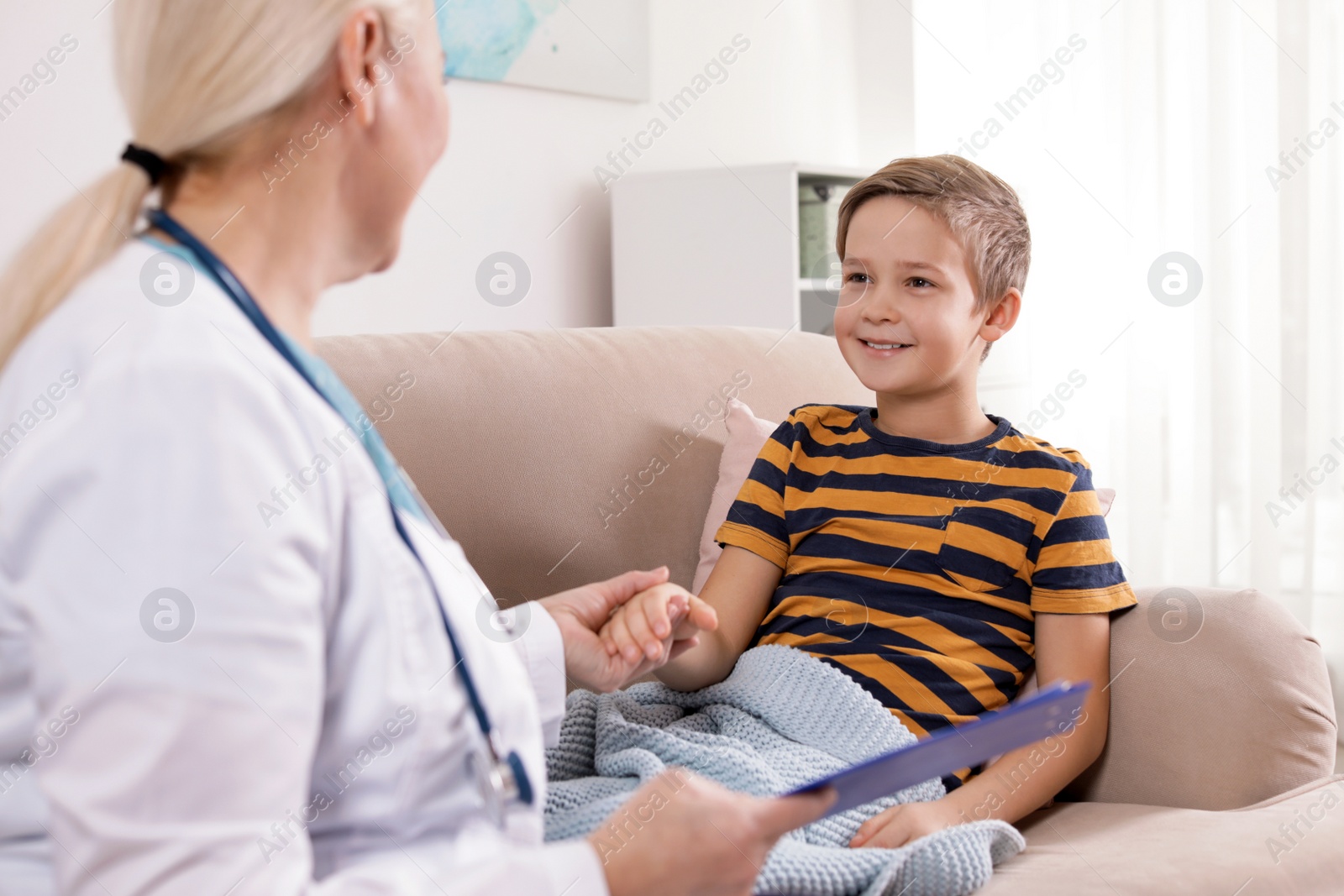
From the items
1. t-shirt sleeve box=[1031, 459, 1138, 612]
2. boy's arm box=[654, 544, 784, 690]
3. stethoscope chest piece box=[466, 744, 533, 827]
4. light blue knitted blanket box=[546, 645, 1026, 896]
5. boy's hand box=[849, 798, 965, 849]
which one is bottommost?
boy's hand box=[849, 798, 965, 849]

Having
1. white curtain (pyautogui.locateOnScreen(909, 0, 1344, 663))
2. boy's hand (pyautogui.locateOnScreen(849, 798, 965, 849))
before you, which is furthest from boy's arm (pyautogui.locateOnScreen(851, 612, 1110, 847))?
white curtain (pyautogui.locateOnScreen(909, 0, 1344, 663))

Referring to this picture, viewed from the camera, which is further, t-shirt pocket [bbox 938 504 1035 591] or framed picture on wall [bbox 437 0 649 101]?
framed picture on wall [bbox 437 0 649 101]

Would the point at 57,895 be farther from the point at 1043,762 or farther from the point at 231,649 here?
the point at 1043,762

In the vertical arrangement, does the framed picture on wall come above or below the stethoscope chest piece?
above

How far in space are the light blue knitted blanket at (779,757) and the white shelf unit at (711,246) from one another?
1.64 metres

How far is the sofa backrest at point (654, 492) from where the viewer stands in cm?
128

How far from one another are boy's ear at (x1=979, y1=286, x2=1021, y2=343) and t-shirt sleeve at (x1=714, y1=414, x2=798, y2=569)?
0.96 ft

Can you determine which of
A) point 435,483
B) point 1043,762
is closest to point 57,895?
point 435,483

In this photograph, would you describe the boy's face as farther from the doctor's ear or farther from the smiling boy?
the doctor's ear

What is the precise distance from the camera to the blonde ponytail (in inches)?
24.7

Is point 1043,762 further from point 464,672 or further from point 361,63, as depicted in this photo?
point 361,63

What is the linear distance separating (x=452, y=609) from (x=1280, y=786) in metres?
1.03

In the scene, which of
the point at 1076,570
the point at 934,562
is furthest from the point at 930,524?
the point at 1076,570

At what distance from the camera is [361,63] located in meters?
0.67
